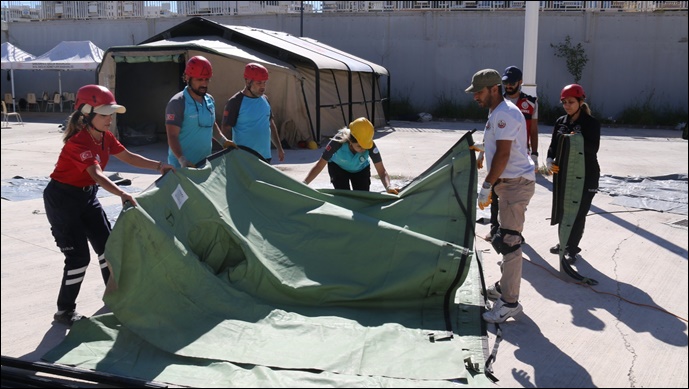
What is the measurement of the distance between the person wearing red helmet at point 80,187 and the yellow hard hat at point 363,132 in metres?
1.89

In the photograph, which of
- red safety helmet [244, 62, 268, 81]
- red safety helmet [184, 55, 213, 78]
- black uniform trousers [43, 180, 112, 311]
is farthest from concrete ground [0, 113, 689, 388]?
red safety helmet [244, 62, 268, 81]

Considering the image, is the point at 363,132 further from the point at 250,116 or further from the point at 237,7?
the point at 237,7

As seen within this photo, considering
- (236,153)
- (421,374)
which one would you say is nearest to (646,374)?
(421,374)

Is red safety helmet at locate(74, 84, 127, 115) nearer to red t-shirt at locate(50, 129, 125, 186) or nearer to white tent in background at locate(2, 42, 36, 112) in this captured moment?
red t-shirt at locate(50, 129, 125, 186)

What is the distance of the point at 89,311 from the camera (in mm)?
4566

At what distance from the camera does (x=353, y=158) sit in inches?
217

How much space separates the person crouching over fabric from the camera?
5336 mm

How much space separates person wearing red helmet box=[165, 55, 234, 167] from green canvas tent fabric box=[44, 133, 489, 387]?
397 mm

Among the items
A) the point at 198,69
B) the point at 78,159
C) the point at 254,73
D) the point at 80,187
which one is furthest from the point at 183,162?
the point at 254,73

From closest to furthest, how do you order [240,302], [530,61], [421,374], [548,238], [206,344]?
[421,374]
[206,344]
[240,302]
[548,238]
[530,61]

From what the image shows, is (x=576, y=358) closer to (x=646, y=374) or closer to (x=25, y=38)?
(x=646, y=374)

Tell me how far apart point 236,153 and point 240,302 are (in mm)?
1490

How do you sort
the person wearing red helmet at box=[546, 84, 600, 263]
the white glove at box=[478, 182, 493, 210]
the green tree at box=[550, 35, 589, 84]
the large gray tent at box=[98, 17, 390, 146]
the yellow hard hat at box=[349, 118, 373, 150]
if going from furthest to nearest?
1. the green tree at box=[550, 35, 589, 84]
2. the large gray tent at box=[98, 17, 390, 146]
3. the person wearing red helmet at box=[546, 84, 600, 263]
4. the yellow hard hat at box=[349, 118, 373, 150]
5. the white glove at box=[478, 182, 493, 210]

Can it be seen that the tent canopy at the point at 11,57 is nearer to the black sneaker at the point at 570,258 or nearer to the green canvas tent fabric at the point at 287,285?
the green canvas tent fabric at the point at 287,285
